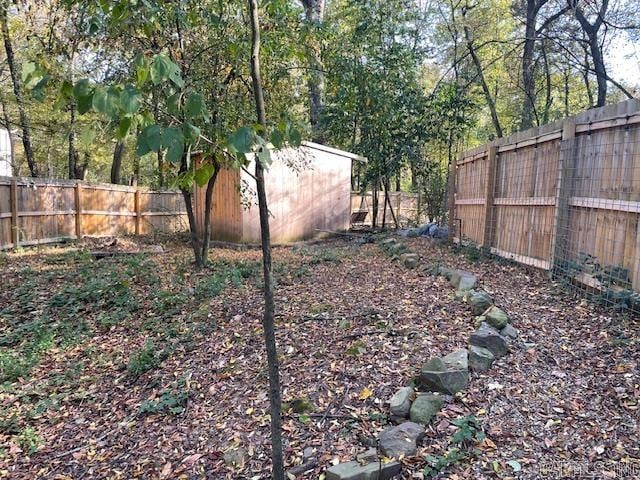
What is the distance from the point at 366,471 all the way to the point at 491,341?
137 cm

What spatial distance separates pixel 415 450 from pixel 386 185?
363 inches

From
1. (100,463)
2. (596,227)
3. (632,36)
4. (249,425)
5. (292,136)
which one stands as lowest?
(100,463)

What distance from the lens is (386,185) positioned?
10922mm

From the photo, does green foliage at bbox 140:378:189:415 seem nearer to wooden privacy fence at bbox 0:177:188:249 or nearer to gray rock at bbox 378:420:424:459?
gray rock at bbox 378:420:424:459

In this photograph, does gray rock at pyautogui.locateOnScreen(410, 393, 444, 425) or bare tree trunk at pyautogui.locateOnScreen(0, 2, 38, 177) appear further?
bare tree trunk at pyautogui.locateOnScreen(0, 2, 38, 177)

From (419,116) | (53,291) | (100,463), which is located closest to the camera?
(100,463)

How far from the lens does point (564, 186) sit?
13.4ft

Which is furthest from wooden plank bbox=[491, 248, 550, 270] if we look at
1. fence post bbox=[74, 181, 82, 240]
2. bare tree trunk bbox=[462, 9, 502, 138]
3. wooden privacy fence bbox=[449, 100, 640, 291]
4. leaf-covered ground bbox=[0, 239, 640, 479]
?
fence post bbox=[74, 181, 82, 240]

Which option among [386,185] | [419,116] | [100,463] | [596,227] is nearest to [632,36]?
[419,116]

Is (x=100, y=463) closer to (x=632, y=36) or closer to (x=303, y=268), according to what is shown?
(x=303, y=268)

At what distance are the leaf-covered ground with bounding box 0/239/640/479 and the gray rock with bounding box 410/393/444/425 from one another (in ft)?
0.17

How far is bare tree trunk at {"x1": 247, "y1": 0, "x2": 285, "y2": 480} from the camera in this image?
1.63 metres

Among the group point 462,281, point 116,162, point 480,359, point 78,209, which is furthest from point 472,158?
point 116,162

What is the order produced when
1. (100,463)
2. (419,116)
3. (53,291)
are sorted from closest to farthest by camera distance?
(100,463), (53,291), (419,116)
